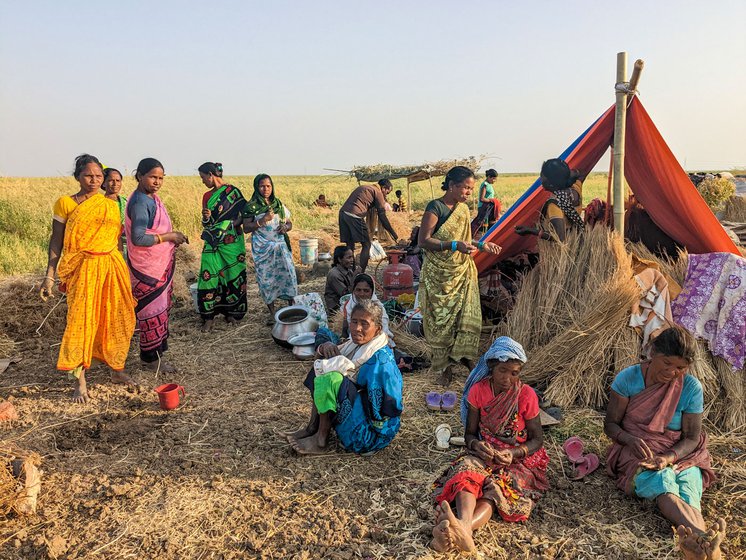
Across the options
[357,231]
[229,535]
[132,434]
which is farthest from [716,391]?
[357,231]

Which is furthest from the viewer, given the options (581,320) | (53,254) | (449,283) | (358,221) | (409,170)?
(409,170)

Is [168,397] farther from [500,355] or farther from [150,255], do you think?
[500,355]

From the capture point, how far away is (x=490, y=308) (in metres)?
4.82

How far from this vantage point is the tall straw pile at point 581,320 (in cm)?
348

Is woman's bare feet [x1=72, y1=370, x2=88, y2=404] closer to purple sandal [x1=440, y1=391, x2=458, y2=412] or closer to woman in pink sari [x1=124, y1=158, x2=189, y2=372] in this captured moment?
woman in pink sari [x1=124, y1=158, x2=189, y2=372]

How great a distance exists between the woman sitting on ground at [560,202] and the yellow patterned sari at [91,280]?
317 centimetres

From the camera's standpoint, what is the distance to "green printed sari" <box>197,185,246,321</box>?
5336 millimetres

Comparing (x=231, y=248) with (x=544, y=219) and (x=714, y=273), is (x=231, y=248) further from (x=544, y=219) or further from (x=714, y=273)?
(x=714, y=273)

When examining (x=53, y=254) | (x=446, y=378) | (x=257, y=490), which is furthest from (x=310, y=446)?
(x=53, y=254)

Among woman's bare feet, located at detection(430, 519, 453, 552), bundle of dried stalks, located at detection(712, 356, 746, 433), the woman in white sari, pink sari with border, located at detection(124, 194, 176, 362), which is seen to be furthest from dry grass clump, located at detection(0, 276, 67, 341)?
bundle of dried stalks, located at detection(712, 356, 746, 433)

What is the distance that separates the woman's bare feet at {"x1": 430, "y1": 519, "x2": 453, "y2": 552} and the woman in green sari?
3.94 meters

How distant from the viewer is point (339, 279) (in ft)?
17.9

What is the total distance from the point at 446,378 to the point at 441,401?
39cm

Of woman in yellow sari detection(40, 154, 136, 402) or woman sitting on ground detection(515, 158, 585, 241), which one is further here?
woman sitting on ground detection(515, 158, 585, 241)
